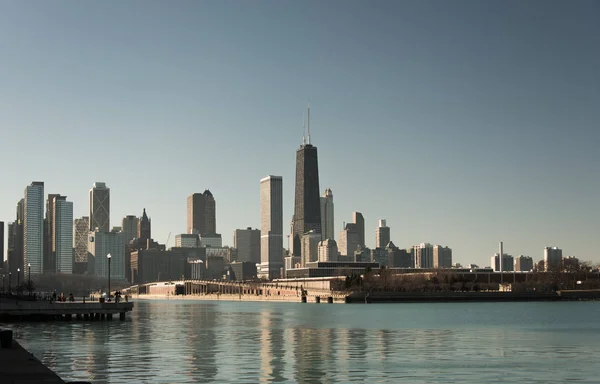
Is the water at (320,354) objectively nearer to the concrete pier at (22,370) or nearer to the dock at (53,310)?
the concrete pier at (22,370)

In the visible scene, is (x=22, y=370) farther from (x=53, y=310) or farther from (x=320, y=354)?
(x=53, y=310)

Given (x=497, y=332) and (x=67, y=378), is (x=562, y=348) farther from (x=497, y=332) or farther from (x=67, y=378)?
(x=67, y=378)

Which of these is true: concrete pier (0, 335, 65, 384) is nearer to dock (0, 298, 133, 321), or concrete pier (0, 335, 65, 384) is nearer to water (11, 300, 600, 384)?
water (11, 300, 600, 384)

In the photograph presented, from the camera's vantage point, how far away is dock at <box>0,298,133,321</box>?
102438mm

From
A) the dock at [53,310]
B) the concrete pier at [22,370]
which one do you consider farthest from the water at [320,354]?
the dock at [53,310]

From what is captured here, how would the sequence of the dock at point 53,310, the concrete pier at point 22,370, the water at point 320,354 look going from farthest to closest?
the dock at point 53,310
the water at point 320,354
the concrete pier at point 22,370

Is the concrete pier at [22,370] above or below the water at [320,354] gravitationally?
above

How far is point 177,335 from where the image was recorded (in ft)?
262

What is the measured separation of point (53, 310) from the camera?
339 ft

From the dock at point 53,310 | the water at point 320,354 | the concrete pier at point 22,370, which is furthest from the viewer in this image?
the dock at point 53,310

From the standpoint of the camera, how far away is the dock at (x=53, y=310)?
102438 mm

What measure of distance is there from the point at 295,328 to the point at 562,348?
34.7 m

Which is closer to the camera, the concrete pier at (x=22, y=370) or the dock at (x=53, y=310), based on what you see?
the concrete pier at (x=22, y=370)

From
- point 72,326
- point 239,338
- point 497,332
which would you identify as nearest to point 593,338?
point 497,332
